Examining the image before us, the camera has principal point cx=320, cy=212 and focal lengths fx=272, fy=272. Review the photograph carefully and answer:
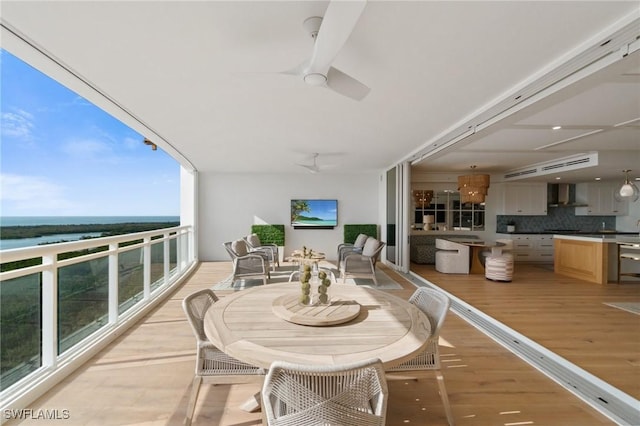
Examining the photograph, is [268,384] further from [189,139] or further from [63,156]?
[63,156]

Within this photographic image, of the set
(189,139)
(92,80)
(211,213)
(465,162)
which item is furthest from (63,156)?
(465,162)

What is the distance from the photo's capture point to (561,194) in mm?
7859

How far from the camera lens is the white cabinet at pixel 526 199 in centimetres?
777

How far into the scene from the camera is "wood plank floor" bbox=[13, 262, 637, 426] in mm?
1872

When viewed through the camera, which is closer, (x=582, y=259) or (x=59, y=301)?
(x=59, y=301)

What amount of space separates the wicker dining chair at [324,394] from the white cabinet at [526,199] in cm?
847

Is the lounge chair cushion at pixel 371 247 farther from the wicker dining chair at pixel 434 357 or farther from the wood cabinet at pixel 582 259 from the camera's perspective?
the wood cabinet at pixel 582 259

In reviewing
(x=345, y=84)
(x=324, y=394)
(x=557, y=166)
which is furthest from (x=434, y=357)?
(x=557, y=166)

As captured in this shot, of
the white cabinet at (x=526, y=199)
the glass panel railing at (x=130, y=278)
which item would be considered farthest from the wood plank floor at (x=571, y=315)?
the glass panel railing at (x=130, y=278)

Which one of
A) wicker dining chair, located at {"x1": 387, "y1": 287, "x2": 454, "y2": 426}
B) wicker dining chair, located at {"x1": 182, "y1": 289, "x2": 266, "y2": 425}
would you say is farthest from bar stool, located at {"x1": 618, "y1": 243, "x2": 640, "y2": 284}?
wicker dining chair, located at {"x1": 182, "y1": 289, "x2": 266, "y2": 425}

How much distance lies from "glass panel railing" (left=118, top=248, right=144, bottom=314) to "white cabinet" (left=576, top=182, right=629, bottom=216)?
1076 cm

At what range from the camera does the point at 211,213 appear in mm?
7941

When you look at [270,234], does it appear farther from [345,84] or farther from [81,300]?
[345,84]

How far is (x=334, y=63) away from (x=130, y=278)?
3587 millimetres
